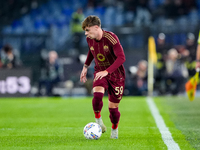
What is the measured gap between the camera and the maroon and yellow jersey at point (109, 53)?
19.2 feet

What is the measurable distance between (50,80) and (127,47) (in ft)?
12.0

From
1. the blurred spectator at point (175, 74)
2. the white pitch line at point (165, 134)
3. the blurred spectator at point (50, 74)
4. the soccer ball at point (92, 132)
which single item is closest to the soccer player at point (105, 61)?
the soccer ball at point (92, 132)

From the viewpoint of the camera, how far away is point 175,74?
57.4 feet

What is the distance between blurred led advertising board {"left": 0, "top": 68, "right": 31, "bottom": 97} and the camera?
16.2 metres

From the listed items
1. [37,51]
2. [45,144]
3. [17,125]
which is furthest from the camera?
[37,51]

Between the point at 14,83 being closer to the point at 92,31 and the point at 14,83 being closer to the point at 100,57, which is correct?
the point at 100,57

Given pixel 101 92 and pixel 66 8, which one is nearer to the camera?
pixel 101 92

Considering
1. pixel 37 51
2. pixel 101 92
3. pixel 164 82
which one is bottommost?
pixel 164 82

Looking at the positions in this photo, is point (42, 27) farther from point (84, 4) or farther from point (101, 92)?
point (101, 92)

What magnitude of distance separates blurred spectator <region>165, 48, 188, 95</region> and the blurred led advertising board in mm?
5661

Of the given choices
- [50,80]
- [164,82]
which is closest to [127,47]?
[164,82]

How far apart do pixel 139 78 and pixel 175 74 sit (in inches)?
58.4

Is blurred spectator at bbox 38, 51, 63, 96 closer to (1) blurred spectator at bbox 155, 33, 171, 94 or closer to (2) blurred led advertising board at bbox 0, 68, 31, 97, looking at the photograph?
(2) blurred led advertising board at bbox 0, 68, 31, 97

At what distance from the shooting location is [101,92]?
19.7 ft
